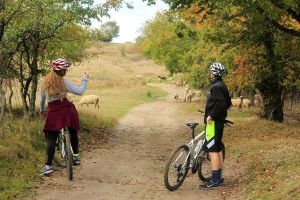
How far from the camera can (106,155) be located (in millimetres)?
13148

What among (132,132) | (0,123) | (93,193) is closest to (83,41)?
(132,132)

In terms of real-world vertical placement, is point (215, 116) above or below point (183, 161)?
above

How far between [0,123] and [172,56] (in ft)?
98.5

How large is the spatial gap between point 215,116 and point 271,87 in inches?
526

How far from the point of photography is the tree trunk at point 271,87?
1997cm

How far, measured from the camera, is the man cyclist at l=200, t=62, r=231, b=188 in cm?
916

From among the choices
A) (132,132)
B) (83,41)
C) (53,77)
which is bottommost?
(132,132)

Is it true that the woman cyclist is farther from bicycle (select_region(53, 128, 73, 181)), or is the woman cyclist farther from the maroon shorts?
bicycle (select_region(53, 128, 73, 181))

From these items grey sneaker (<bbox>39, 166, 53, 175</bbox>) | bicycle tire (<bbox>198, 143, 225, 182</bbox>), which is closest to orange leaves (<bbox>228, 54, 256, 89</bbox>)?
bicycle tire (<bbox>198, 143, 225, 182</bbox>)

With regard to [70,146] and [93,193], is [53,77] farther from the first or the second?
[93,193]

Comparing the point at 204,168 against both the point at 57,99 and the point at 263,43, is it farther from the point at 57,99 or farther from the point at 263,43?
the point at 263,43

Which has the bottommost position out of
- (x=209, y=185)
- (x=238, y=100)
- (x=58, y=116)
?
(x=209, y=185)

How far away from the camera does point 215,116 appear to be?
9.14 metres

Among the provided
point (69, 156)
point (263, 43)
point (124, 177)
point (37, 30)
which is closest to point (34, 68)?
point (37, 30)
